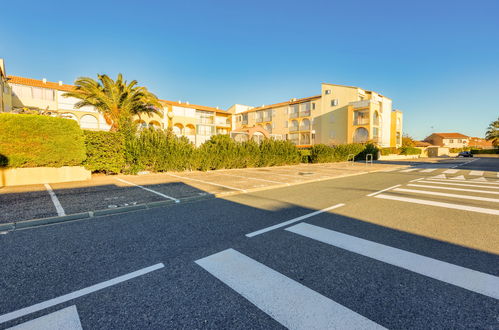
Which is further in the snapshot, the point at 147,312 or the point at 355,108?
the point at 355,108

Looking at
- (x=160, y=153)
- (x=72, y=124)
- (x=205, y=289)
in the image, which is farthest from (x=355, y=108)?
(x=205, y=289)

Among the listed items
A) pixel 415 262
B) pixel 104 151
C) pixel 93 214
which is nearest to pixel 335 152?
pixel 104 151

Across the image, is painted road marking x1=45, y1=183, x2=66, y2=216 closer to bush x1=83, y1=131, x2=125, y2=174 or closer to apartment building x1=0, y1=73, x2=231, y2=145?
bush x1=83, y1=131, x2=125, y2=174

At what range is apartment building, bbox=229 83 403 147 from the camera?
40.8 m

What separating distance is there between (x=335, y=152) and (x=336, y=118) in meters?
19.0

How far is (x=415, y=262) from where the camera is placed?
3.01 m

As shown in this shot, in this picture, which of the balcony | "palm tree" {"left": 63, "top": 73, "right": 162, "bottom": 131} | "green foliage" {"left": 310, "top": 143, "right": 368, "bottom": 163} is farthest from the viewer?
the balcony

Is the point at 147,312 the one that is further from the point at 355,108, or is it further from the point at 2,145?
the point at 355,108

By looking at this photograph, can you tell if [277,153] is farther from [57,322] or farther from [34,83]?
[34,83]

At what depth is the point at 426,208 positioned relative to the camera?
228 inches

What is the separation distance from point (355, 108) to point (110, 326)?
150ft

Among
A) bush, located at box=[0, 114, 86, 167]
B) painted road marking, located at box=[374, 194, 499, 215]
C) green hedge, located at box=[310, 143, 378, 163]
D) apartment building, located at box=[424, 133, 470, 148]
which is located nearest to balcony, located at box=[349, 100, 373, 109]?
green hedge, located at box=[310, 143, 378, 163]

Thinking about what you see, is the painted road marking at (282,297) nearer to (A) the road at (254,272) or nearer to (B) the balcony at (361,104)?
(A) the road at (254,272)

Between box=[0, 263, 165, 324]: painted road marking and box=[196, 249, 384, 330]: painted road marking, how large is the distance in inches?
28.1
